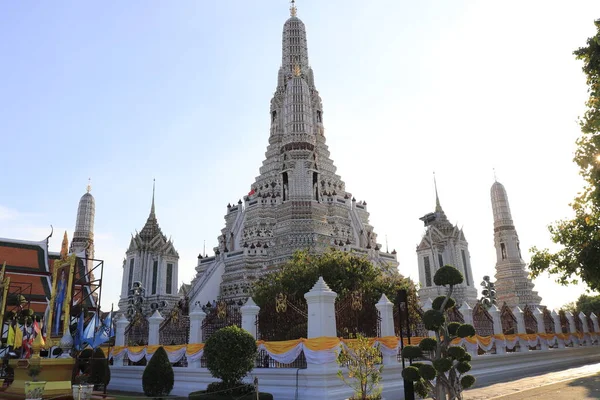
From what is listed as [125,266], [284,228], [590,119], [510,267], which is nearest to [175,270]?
[125,266]

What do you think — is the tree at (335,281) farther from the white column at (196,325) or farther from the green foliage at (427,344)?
the green foliage at (427,344)

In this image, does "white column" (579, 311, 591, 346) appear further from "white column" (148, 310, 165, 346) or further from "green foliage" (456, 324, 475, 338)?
"white column" (148, 310, 165, 346)

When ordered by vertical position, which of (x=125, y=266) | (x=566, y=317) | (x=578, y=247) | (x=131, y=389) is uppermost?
(x=125, y=266)

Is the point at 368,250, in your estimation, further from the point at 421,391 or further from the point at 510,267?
the point at 421,391

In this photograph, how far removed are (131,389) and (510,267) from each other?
44.8 m

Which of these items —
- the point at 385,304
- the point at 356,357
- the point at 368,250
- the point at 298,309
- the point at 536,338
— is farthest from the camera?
the point at 368,250

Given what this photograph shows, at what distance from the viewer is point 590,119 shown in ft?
48.4

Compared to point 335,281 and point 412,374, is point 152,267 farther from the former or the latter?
point 412,374

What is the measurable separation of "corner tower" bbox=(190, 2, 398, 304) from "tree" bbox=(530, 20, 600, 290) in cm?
2055

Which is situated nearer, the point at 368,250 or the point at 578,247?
the point at 578,247

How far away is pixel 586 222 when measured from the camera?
681 inches

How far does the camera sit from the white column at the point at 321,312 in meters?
14.0

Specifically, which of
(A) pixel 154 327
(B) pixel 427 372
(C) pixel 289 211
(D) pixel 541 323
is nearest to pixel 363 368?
(B) pixel 427 372

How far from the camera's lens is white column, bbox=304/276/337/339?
14.0m
